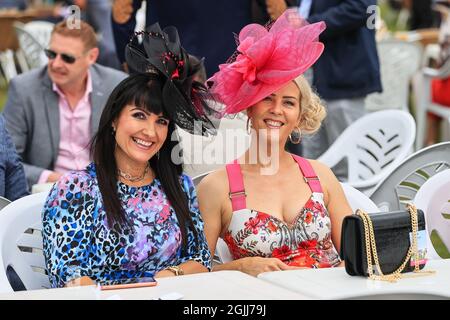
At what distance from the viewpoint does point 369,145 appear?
4.97 meters

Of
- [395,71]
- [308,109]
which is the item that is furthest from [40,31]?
[308,109]

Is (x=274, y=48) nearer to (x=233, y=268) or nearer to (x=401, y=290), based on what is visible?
(x=233, y=268)

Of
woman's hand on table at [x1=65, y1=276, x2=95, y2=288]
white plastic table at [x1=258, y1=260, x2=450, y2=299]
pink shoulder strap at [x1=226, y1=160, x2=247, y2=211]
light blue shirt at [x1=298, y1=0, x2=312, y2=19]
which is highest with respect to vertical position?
light blue shirt at [x1=298, y1=0, x2=312, y2=19]

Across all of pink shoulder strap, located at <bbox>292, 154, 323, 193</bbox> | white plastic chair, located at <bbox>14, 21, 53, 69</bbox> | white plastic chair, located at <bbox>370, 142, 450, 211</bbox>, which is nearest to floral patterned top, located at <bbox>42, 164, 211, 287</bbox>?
pink shoulder strap, located at <bbox>292, 154, 323, 193</bbox>

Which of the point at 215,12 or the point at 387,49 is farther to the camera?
the point at 387,49

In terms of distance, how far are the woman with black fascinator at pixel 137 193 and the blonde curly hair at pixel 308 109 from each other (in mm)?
432

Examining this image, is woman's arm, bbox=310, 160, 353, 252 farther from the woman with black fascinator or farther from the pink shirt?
the pink shirt

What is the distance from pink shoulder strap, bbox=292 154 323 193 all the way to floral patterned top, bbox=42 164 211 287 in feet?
1.92

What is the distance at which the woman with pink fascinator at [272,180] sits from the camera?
335 cm

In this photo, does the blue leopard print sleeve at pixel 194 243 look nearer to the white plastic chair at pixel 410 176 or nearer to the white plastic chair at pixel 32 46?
the white plastic chair at pixel 410 176

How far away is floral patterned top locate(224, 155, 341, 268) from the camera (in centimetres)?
335

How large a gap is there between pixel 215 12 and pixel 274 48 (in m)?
1.83
